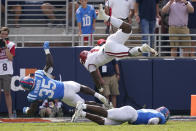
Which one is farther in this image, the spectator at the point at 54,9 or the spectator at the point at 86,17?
the spectator at the point at 54,9

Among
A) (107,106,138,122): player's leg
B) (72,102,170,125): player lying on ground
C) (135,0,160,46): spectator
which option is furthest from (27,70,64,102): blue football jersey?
(135,0,160,46): spectator

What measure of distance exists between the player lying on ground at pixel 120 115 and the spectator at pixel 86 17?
4720 mm

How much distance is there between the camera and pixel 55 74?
1706cm

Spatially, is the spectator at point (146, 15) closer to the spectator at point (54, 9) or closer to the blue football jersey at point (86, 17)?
the blue football jersey at point (86, 17)

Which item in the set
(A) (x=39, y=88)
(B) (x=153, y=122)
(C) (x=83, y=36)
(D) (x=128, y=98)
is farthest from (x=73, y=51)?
(B) (x=153, y=122)

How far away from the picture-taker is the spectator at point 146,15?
54.6ft

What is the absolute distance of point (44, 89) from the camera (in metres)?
13.3

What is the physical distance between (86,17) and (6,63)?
2.44 metres

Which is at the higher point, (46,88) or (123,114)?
(46,88)

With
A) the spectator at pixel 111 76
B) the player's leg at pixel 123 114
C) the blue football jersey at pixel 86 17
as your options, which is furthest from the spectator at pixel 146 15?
the player's leg at pixel 123 114

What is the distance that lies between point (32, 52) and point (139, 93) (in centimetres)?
291

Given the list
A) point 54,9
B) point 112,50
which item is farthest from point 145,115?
point 54,9

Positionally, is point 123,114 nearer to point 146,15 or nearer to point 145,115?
point 145,115

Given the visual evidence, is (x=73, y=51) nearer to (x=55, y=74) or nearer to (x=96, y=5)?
(x=55, y=74)
